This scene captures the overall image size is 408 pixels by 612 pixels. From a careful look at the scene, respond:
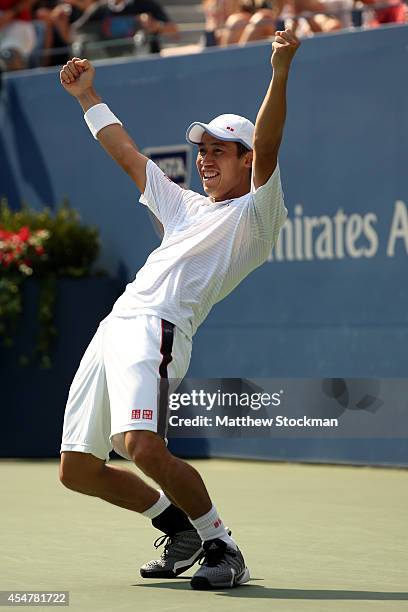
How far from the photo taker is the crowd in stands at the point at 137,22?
34.5 feet

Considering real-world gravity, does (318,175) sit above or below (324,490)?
above

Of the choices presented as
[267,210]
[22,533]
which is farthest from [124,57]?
[267,210]

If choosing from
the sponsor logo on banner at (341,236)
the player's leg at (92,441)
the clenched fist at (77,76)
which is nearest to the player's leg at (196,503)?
the player's leg at (92,441)

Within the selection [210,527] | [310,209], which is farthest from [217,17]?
[210,527]

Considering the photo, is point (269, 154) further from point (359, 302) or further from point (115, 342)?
point (359, 302)

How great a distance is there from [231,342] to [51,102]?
9.68 ft

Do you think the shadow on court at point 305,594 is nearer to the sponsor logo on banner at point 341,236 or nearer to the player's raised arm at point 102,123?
the player's raised arm at point 102,123

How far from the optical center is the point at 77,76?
5.96 meters

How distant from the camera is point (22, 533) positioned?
275 inches

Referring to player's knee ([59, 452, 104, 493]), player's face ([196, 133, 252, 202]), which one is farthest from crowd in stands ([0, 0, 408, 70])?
player's knee ([59, 452, 104, 493])

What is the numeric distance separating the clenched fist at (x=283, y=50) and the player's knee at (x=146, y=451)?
1460 millimetres

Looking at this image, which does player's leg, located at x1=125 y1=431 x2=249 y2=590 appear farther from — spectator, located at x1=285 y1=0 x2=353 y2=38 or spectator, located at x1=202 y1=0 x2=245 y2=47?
spectator, located at x1=202 y1=0 x2=245 y2=47

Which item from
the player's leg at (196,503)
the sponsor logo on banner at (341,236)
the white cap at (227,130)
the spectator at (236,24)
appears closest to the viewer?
the player's leg at (196,503)

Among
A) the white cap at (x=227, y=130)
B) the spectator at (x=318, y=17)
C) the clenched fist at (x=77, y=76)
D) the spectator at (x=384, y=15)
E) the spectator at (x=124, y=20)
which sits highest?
the spectator at (x=124, y=20)
